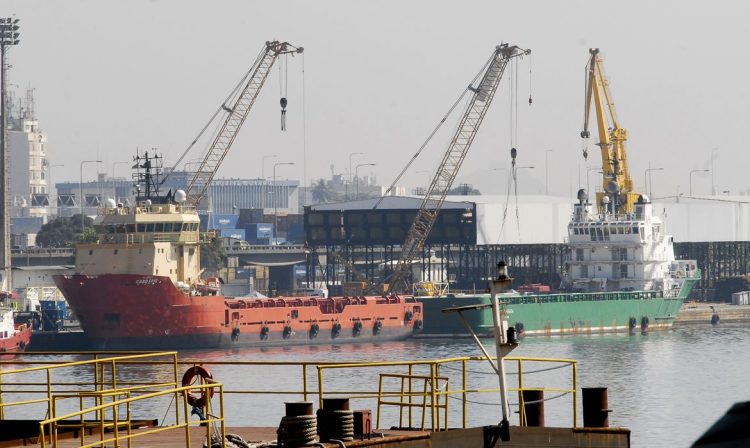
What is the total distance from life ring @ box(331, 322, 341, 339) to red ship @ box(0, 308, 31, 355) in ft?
54.7

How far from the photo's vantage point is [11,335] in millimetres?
74062

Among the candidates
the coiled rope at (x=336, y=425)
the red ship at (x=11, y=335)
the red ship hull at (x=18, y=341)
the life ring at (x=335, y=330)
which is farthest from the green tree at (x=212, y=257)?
the coiled rope at (x=336, y=425)

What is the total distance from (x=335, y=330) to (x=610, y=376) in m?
27.4

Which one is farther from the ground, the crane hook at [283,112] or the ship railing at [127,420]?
the crane hook at [283,112]

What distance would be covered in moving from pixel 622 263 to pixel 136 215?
111 feet

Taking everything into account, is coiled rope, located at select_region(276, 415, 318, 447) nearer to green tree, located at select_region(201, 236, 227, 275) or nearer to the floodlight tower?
the floodlight tower

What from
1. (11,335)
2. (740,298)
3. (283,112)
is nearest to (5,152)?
(283,112)

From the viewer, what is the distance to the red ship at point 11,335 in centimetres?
7350

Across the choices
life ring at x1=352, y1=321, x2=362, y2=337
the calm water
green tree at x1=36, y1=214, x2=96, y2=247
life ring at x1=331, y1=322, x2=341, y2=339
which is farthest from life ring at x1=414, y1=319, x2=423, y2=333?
green tree at x1=36, y1=214, x2=96, y2=247

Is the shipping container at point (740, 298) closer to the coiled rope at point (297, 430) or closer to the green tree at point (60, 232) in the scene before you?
the green tree at point (60, 232)

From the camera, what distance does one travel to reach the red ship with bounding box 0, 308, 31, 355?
73.5 m

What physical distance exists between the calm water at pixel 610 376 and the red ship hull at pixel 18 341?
7.64 m

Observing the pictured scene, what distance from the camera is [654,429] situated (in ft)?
135

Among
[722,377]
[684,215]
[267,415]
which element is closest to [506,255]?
[684,215]
